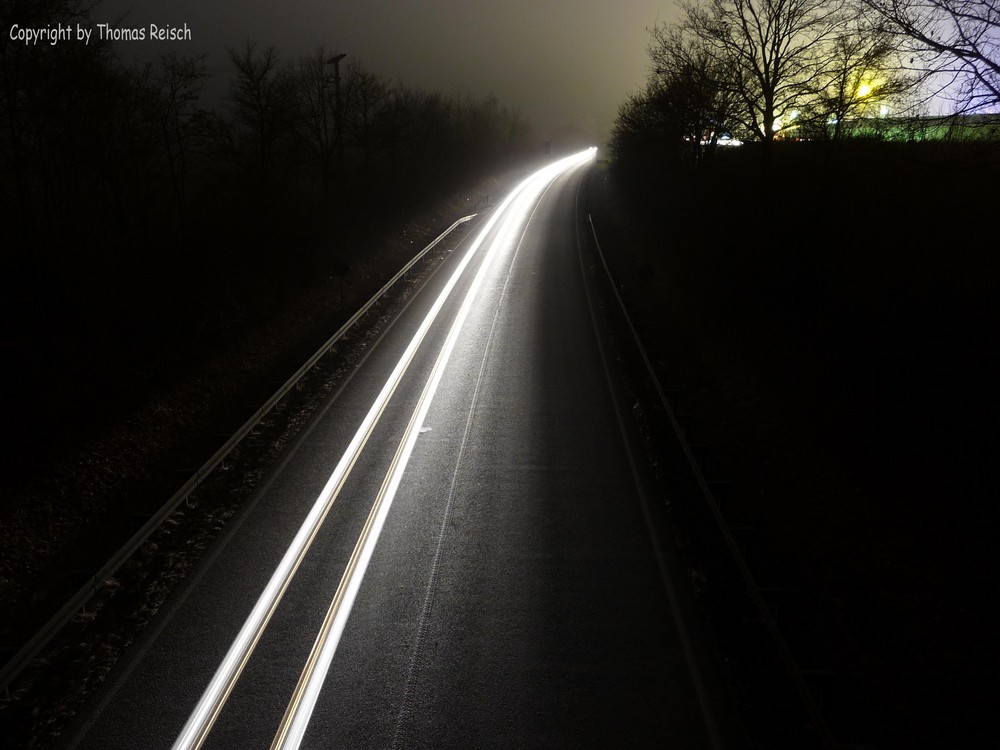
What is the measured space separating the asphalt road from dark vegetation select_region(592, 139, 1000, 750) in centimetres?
116

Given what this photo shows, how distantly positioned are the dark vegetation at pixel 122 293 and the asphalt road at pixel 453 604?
1.28m

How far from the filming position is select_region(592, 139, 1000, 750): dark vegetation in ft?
20.7

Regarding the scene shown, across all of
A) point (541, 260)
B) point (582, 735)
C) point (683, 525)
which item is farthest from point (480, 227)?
point (582, 735)

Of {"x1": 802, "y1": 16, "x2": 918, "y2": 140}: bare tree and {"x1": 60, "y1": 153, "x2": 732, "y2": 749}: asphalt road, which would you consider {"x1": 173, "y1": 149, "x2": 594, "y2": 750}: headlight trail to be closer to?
{"x1": 60, "y1": 153, "x2": 732, "y2": 749}: asphalt road

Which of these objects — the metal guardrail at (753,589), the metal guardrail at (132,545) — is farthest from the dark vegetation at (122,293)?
the metal guardrail at (753,589)

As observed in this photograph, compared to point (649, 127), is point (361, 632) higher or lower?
lower

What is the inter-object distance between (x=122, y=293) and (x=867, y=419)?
48.2ft

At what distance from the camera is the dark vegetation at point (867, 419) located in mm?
6309

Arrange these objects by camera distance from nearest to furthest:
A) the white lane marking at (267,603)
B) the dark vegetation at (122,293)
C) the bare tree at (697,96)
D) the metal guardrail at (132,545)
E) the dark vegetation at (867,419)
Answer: the white lane marking at (267,603) → the metal guardrail at (132,545) → the dark vegetation at (867,419) → the dark vegetation at (122,293) → the bare tree at (697,96)

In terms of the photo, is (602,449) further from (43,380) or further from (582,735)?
(43,380)

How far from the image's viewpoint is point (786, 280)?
14.6 metres

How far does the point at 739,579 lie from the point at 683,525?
1.20m

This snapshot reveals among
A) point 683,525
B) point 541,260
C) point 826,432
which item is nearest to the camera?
point 683,525

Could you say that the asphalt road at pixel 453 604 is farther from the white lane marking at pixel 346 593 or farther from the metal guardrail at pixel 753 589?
the metal guardrail at pixel 753 589
